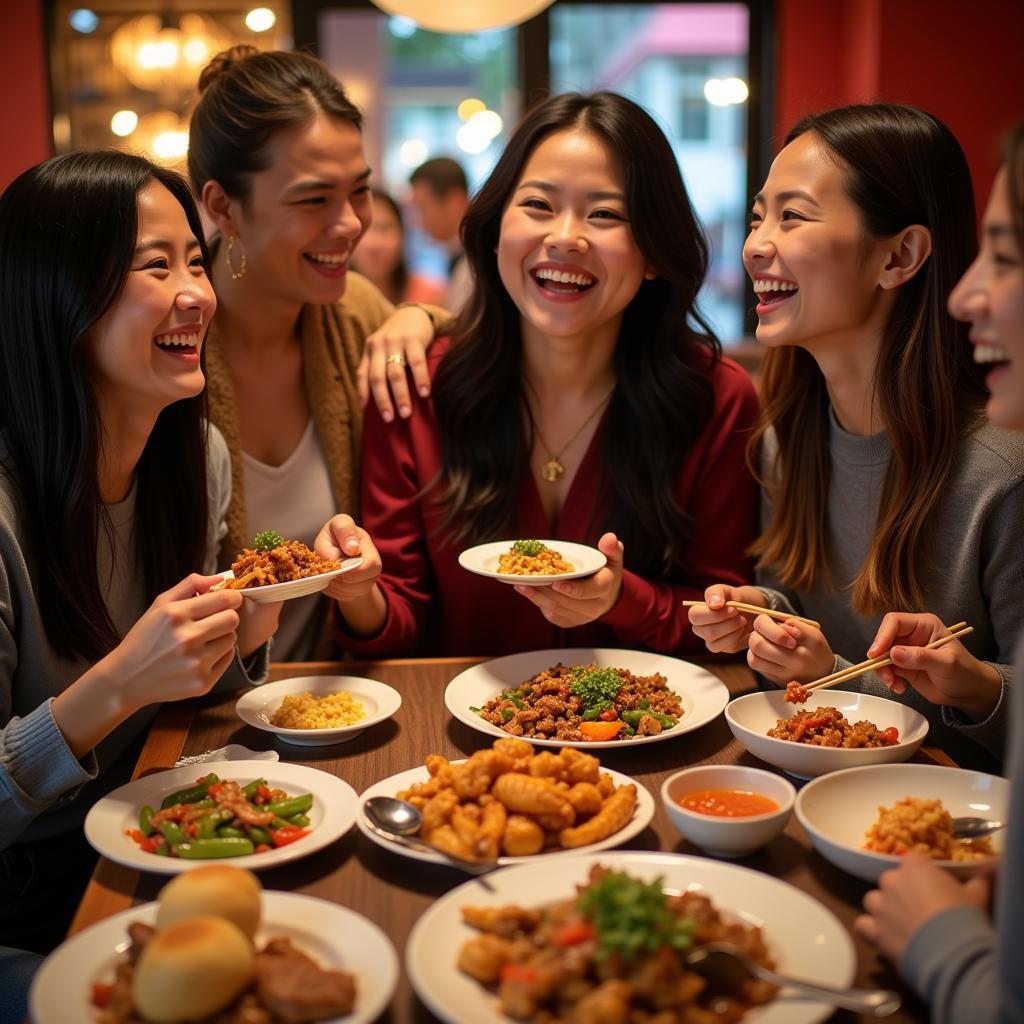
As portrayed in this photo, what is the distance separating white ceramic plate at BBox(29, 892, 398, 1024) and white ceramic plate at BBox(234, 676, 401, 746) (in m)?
0.53

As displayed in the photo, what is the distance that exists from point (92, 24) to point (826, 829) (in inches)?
279

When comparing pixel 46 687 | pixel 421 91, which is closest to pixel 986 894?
pixel 46 687

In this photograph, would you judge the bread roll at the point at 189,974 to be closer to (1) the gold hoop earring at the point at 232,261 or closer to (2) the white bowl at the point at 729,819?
(2) the white bowl at the point at 729,819

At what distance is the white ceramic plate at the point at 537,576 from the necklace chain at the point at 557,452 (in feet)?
1.14

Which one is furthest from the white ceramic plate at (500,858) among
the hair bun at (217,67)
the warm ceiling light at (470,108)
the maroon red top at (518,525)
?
the warm ceiling light at (470,108)

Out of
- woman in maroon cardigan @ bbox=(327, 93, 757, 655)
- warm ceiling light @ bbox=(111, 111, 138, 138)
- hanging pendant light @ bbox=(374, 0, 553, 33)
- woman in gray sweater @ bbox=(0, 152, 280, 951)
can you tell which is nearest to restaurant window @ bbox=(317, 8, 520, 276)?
warm ceiling light @ bbox=(111, 111, 138, 138)

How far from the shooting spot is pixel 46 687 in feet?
6.41

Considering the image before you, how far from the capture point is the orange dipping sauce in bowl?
5.09ft

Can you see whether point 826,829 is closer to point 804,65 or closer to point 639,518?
point 639,518

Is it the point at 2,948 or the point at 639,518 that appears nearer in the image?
the point at 2,948

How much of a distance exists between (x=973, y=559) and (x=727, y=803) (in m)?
0.83

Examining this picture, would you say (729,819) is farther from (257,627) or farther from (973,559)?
(257,627)

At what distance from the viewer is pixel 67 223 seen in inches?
76.7

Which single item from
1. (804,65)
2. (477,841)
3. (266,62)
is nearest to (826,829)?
(477,841)
